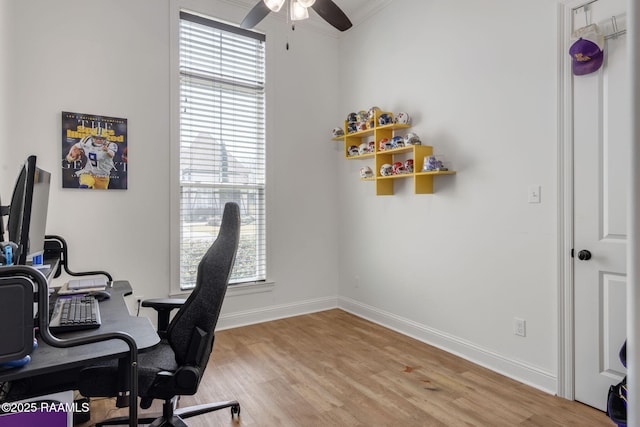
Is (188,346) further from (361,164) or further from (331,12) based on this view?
(361,164)

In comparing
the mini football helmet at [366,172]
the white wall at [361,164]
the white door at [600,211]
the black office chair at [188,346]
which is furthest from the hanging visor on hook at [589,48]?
the black office chair at [188,346]

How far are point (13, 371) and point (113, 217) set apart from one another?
88.8 inches

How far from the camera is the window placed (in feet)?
11.0

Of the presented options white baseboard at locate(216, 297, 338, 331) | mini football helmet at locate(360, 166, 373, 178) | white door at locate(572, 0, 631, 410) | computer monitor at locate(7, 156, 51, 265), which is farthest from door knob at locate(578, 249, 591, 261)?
computer monitor at locate(7, 156, 51, 265)

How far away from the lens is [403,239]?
3.40 metres

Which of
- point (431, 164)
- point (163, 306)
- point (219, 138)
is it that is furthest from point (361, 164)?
point (163, 306)

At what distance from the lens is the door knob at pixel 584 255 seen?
2.14 meters

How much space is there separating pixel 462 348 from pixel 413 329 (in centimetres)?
49

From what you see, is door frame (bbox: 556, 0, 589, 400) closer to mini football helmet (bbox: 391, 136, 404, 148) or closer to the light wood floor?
the light wood floor

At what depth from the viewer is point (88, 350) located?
1128 mm

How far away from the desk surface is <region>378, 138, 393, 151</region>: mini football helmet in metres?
2.45

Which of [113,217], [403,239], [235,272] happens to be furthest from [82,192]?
[403,239]

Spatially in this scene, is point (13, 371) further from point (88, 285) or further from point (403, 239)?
point (403, 239)

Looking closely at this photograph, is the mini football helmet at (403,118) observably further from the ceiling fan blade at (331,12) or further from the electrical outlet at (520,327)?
the electrical outlet at (520,327)
